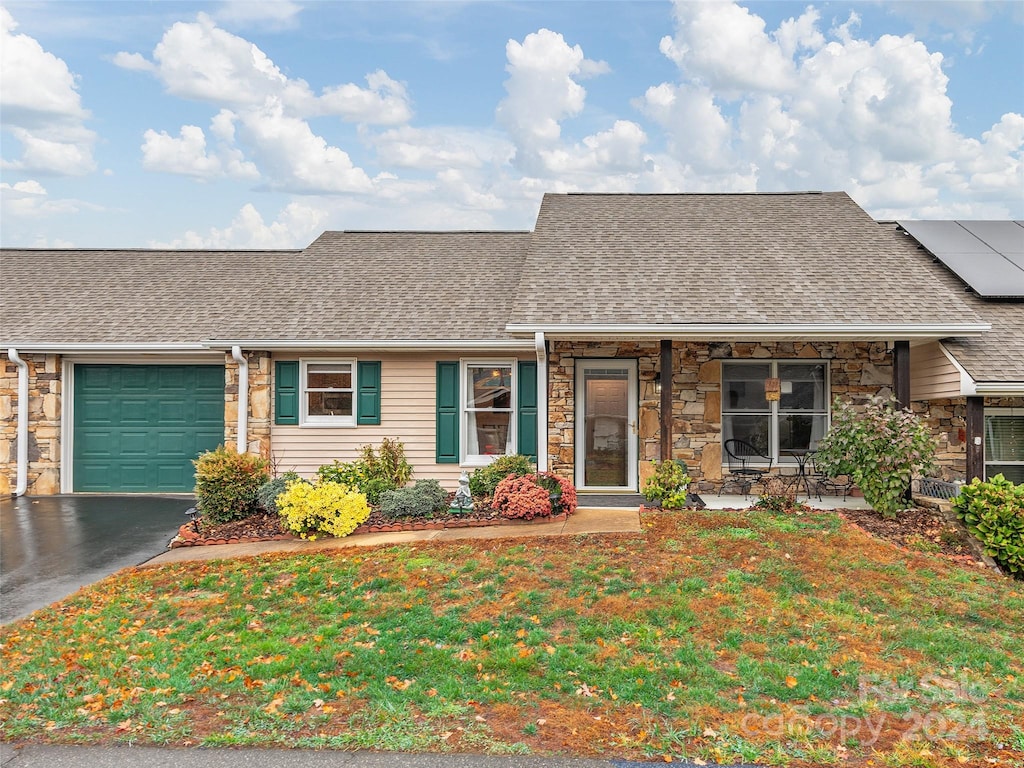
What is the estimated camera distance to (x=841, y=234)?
11.4 m

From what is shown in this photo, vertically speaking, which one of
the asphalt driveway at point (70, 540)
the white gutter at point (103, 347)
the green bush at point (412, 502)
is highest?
the white gutter at point (103, 347)

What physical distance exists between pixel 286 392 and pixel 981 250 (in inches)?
477

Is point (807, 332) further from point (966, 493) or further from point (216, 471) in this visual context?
point (216, 471)

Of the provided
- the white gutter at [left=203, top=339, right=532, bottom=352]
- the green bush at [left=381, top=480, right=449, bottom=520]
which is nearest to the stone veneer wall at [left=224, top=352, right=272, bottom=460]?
the white gutter at [left=203, top=339, right=532, bottom=352]

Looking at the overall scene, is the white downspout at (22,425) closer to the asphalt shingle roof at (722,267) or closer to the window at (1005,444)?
the asphalt shingle roof at (722,267)

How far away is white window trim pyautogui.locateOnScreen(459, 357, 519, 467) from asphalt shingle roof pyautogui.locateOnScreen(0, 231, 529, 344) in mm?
496

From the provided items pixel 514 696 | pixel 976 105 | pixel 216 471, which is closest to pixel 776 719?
pixel 514 696

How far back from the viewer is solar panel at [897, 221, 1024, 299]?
10.3 meters

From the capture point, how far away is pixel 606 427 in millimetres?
10039

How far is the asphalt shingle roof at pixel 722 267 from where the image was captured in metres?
8.93

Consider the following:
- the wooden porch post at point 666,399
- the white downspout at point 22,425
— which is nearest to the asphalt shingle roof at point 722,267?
the wooden porch post at point 666,399

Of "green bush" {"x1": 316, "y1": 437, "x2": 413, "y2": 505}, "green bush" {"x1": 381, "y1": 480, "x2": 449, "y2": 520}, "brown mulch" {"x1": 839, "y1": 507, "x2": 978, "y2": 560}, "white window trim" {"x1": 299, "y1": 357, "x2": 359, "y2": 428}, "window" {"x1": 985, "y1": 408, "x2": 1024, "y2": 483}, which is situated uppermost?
"white window trim" {"x1": 299, "y1": 357, "x2": 359, "y2": 428}

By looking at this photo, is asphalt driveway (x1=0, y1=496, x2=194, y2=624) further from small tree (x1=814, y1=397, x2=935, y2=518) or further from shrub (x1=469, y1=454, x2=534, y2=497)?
small tree (x1=814, y1=397, x2=935, y2=518)

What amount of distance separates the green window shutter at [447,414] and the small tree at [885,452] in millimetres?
5602
